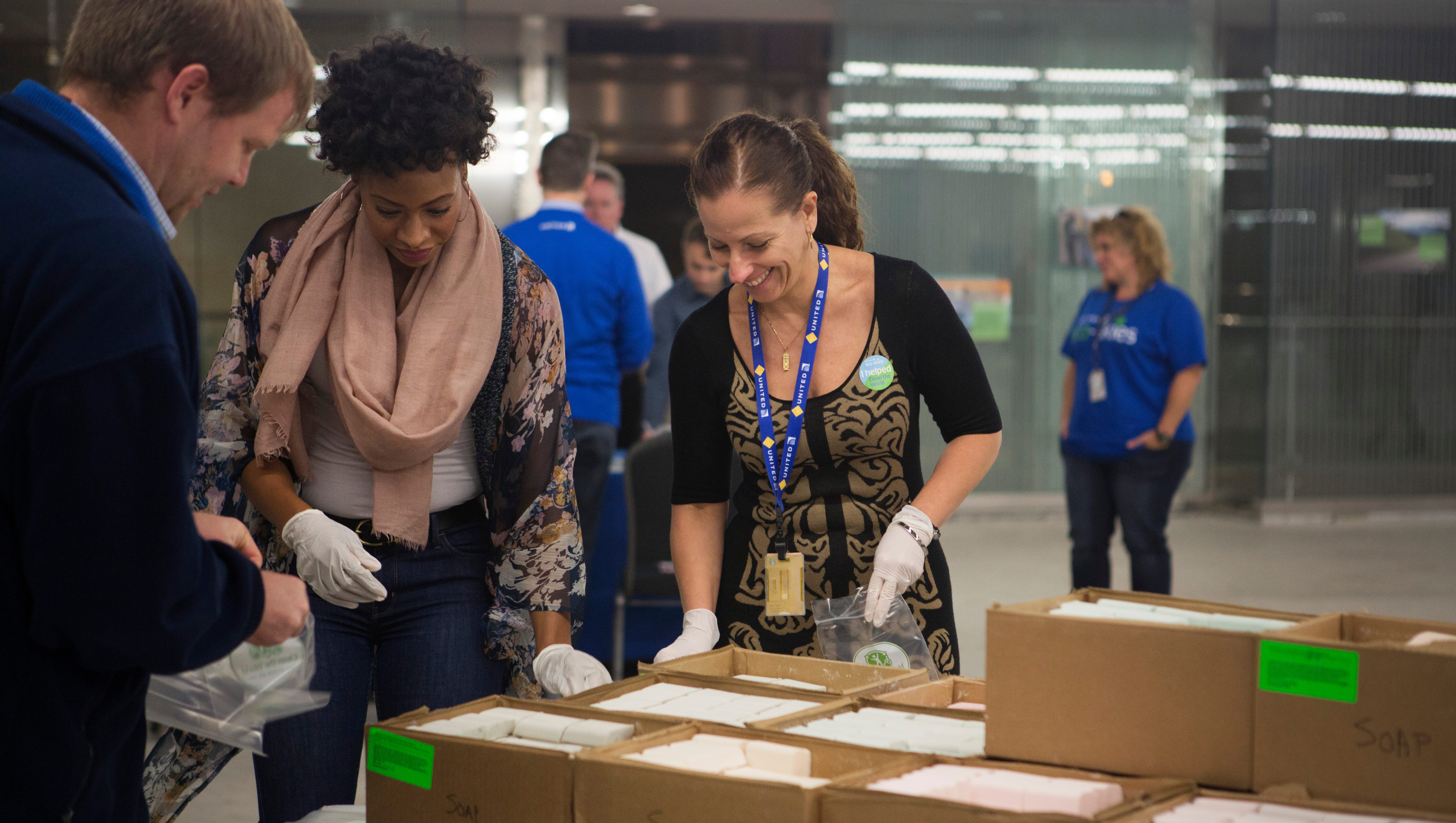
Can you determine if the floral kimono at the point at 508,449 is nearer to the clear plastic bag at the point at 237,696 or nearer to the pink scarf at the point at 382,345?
the pink scarf at the point at 382,345

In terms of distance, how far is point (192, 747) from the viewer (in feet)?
5.53

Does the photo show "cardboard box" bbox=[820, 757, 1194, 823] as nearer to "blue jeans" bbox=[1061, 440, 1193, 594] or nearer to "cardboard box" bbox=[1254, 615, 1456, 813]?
"cardboard box" bbox=[1254, 615, 1456, 813]

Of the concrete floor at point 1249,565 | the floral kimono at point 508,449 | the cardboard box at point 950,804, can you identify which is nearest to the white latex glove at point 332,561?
the floral kimono at point 508,449

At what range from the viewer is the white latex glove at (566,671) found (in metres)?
1.77

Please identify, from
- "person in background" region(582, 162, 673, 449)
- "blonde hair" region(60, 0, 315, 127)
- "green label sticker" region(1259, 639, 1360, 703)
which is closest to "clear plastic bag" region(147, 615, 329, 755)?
"blonde hair" region(60, 0, 315, 127)

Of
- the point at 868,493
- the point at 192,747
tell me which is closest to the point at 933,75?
the point at 868,493

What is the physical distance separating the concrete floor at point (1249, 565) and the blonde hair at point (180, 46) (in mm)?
3623

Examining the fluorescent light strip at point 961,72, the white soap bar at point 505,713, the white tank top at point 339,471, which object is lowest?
the white soap bar at point 505,713

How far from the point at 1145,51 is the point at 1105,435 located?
4.51 meters

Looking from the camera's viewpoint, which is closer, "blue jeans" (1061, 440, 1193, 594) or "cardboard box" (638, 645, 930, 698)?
"cardboard box" (638, 645, 930, 698)

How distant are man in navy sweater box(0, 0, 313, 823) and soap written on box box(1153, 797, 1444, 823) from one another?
0.82 meters

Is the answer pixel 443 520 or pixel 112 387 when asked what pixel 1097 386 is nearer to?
pixel 443 520

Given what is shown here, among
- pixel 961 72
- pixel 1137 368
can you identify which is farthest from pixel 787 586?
pixel 961 72

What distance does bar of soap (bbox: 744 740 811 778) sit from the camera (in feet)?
4.09
